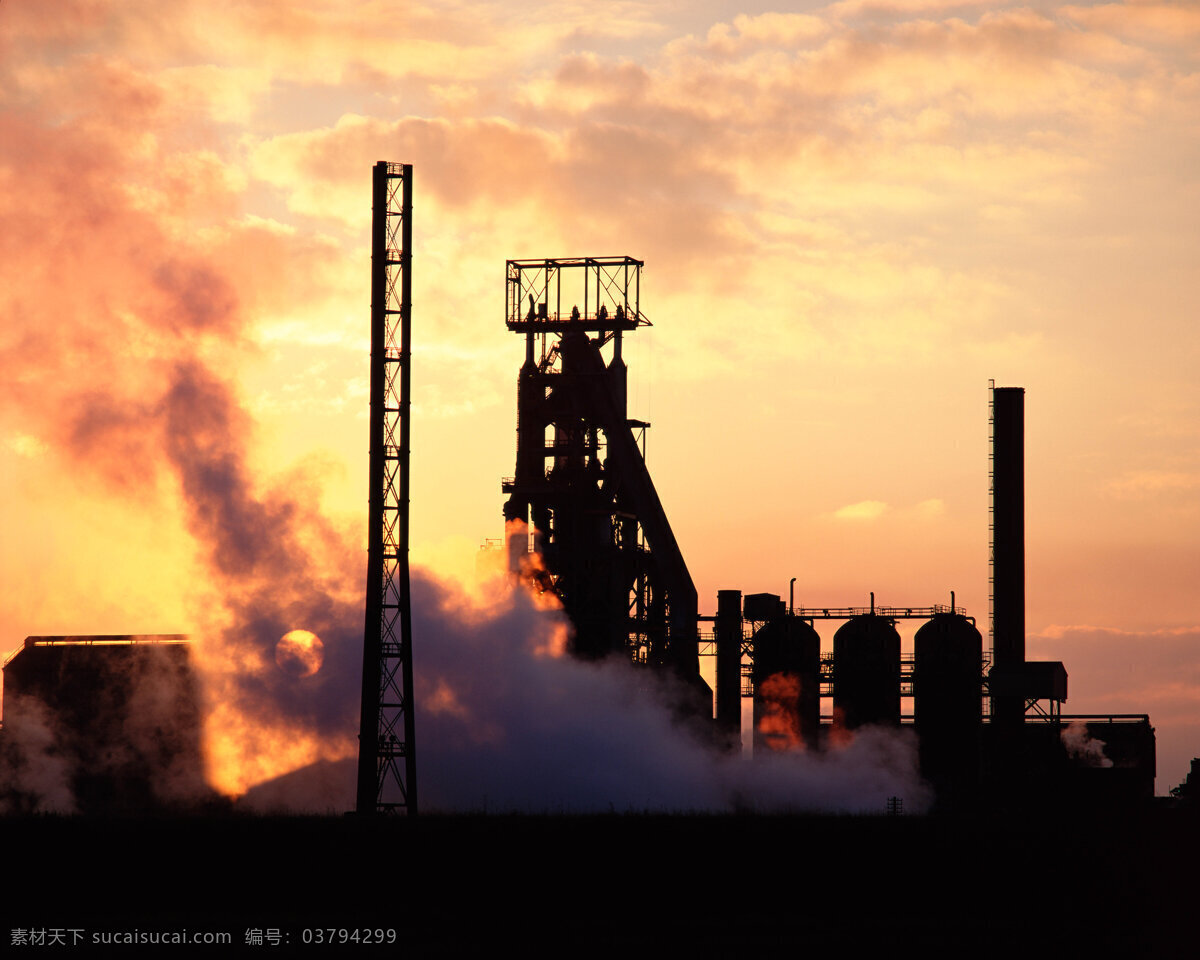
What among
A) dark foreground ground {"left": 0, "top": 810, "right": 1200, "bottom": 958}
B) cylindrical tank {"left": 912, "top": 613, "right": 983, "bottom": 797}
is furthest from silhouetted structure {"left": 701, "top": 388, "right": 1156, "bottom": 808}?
dark foreground ground {"left": 0, "top": 810, "right": 1200, "bottom": 958}

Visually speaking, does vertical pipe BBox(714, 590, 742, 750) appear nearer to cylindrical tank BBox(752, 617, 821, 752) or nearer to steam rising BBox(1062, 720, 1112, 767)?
cylindrical tank BBox(752, 617, 821, 752)

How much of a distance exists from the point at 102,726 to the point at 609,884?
33.5m

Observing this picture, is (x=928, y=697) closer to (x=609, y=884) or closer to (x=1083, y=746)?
(x=1083, y=746)

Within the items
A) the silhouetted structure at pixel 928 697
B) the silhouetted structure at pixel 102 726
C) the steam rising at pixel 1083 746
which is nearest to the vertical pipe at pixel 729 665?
the silhouetted structure at pixel 928 697

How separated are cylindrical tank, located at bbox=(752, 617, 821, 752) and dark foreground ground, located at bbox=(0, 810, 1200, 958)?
21.4m

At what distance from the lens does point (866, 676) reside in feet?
277

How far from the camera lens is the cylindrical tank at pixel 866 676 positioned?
83.9 metres

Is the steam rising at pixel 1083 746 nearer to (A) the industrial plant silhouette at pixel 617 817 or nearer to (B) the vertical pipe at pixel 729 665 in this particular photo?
(A) the industrial plant silhouette at pixel 617 817

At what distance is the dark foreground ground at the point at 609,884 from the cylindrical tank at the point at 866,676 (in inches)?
845

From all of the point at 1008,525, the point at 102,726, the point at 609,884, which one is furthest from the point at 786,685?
the point at 609,884

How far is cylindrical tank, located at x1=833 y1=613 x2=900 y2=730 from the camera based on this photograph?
275 feet

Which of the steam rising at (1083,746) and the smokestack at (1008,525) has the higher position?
the smokestack at (1008,525)

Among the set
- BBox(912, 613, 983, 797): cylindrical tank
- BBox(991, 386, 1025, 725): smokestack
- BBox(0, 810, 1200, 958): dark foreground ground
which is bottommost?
BBox(0, 810, 1200, 958): dark foreground ground

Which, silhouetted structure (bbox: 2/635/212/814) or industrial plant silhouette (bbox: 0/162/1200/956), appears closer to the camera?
industrial plant silhouette (bbox: 0/162/1200/956)
